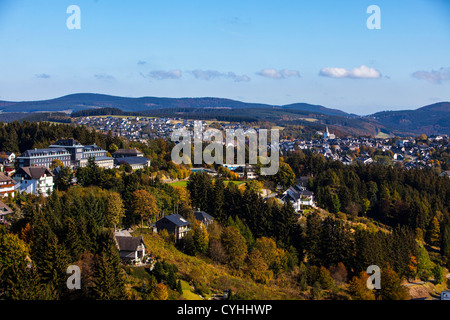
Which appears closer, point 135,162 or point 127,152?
point 135,162

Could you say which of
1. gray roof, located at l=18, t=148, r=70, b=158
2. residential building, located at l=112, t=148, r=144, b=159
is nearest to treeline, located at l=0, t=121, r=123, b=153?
residential building, located at l=112, t=148, r=144, b=159

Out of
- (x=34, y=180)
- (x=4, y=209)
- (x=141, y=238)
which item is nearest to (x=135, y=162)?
(x=34, y=180)

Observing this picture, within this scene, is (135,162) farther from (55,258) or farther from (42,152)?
(55,258)

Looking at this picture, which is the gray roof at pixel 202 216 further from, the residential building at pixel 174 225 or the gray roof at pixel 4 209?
the gray roof at pixel 4 209

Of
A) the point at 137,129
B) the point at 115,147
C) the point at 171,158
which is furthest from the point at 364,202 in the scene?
the point at 137,129

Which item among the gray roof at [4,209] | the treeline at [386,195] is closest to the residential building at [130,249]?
the gray roof at [4,209]

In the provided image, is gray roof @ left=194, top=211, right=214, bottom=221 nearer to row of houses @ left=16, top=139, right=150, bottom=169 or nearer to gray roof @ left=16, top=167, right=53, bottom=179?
row of houses @ left=16, top=139, right=150, bottom=169

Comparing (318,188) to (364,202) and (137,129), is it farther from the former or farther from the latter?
(137,129)
